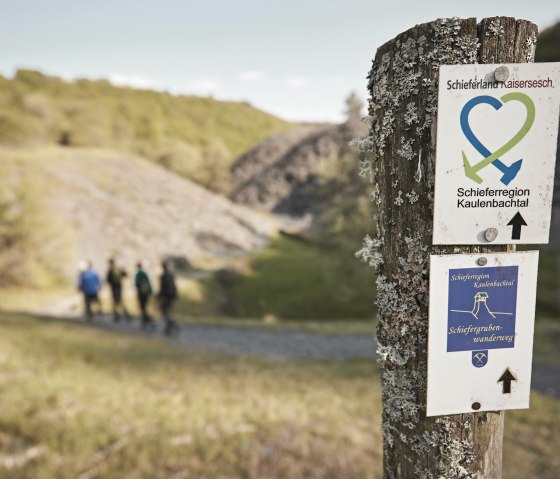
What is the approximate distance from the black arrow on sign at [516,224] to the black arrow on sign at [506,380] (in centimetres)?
58

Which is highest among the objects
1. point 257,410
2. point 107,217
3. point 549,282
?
point 107,217

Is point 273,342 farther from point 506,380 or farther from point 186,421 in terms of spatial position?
point 506,380

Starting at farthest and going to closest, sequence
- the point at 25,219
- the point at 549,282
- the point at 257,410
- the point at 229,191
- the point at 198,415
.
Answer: the point at 229,191, the point at 549,282, the point at 25,219, the point at 257,410, the point at 198,415

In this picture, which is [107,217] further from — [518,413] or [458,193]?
[458,193]

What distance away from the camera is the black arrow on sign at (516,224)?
5.08 ft

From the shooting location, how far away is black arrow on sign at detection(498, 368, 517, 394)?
1669mm

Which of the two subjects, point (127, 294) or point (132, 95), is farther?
point (132, 95)

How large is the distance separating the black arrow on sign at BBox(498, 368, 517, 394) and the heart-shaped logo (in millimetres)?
813

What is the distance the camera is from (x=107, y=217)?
109 ft

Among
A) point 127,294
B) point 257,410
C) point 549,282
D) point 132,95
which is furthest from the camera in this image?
point 132,95

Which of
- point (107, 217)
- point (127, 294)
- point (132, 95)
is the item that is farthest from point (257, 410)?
point (132, 95)

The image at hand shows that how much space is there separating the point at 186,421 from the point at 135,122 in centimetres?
10076

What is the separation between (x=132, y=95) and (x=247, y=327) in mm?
113128

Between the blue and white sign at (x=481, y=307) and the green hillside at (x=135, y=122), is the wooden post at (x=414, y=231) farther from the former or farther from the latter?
the green hillside at (x=135, y=122)
